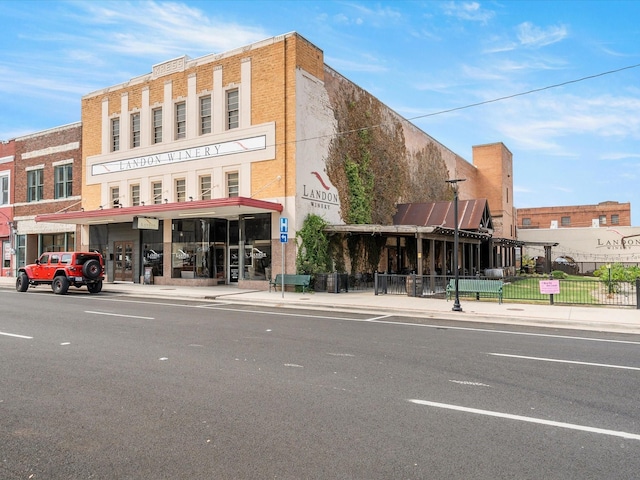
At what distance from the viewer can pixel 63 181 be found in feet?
108

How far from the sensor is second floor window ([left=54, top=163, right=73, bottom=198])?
32.8 m

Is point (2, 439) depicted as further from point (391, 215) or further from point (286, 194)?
point (391, 215)

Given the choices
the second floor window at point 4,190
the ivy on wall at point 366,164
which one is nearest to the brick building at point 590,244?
the ivy on wall at point 366,164

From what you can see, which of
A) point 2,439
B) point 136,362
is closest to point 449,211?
point 136,362

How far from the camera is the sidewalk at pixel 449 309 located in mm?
12957

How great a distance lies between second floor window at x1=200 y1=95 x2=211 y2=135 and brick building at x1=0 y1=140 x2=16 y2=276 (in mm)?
19306

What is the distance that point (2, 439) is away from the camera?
14.5ft

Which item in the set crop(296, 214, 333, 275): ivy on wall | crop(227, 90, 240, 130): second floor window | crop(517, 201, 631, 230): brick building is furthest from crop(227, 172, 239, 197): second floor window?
crop(517, 201, 631, 230): brick building

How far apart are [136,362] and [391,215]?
2609 cm

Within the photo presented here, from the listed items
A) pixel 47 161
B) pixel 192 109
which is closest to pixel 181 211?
pixel 192 109

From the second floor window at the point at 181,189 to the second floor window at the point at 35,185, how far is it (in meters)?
13.8

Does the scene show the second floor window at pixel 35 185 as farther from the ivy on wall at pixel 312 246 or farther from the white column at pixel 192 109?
→ the ivy on wall at pixel 312 246

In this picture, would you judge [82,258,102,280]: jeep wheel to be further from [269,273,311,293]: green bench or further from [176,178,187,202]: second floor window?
[269,273,311,293]: green bench

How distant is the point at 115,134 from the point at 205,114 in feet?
25.6
